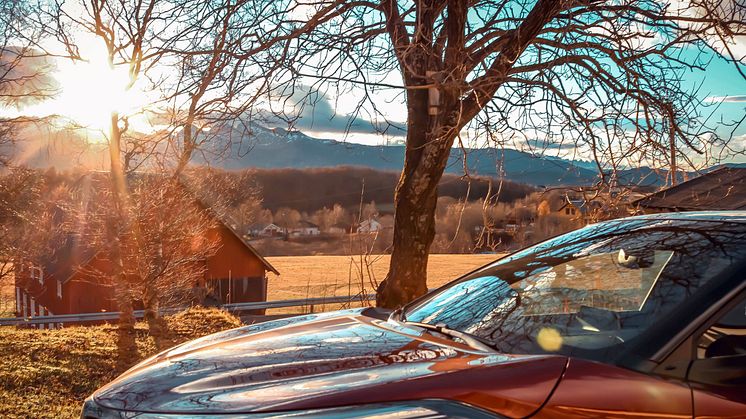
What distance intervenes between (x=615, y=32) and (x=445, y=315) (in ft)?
22.1

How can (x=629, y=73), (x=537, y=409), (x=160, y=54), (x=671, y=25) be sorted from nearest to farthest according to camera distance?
(x=537, y=409)
(x=160, y=54)
(x=671, y=25)
(x=629, y=73)

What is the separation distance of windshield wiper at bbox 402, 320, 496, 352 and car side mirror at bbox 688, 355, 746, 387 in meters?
0.68

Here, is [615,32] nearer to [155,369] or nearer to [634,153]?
[634,153]

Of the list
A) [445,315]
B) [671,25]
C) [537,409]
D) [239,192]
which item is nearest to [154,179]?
[239,192]

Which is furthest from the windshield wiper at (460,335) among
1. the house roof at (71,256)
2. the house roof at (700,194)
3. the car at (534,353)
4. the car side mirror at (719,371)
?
the house roof at (71,256)

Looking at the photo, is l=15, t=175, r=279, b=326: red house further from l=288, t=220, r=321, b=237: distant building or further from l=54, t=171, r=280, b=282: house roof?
l=288, t=220, r=321, b=237: distant building

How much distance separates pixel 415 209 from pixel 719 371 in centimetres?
617

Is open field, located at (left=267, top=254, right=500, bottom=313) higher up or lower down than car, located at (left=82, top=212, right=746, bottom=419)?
lower down

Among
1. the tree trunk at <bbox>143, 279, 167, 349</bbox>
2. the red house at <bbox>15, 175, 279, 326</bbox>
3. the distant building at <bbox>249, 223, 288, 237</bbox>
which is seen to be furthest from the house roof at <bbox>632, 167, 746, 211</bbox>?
the distant building at <bbox>249, 223, 288, 237</bbox>

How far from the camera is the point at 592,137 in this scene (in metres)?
9.48

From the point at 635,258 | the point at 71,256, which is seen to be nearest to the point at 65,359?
the point at 635,258

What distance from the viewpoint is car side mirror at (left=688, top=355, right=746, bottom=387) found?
7.34ft

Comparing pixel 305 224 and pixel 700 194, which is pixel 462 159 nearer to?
pixel 700 194

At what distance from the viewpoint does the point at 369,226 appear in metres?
9.92
